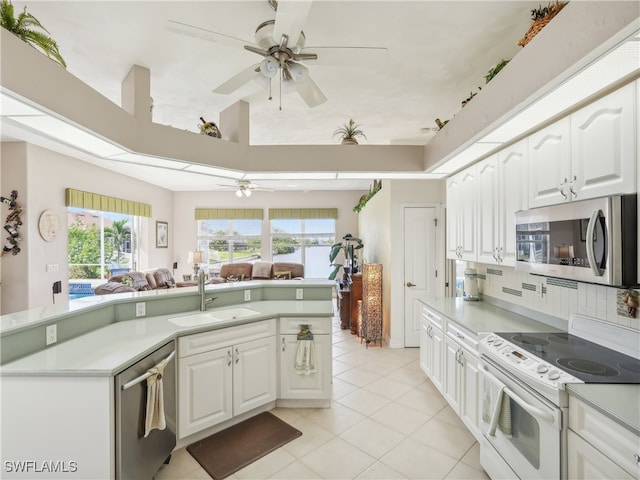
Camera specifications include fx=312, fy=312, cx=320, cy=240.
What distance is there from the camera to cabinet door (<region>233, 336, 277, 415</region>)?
2515 millimetres

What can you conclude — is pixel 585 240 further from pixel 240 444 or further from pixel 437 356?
pixel 240 444

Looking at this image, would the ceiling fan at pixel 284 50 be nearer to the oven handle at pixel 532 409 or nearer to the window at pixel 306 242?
the oven handle at pixel 532 409

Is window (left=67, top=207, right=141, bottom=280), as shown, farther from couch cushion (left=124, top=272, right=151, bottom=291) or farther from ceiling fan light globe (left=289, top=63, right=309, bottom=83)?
ceiling fan light globe (left=289, top=63, right=309, bottom=83)

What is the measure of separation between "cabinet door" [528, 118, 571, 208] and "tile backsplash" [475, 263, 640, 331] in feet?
2.07

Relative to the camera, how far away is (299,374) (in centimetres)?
283

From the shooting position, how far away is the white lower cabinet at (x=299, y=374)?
9.27 feet

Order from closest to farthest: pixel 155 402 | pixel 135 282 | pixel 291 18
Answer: pixel 291 18 → pixel 155 402 → pixel 135 282

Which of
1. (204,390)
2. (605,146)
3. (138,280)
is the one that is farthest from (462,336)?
(138,280)

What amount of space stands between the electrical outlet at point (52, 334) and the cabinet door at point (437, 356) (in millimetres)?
2907

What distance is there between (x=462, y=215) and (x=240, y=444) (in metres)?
2.75

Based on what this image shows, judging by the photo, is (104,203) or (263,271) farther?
(263,271)

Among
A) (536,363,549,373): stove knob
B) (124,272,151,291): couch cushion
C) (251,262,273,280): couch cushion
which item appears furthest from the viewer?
(251,262,273,280): couch cushion

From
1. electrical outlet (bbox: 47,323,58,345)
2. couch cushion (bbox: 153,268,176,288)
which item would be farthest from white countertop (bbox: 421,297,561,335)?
couch cushion (bbox: 153,268,176,288)

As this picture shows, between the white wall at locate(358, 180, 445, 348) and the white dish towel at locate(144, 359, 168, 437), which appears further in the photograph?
the white wall at locate(358, 180, 445, 348)
